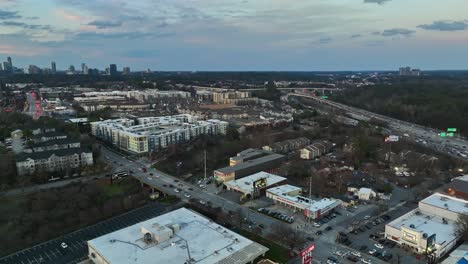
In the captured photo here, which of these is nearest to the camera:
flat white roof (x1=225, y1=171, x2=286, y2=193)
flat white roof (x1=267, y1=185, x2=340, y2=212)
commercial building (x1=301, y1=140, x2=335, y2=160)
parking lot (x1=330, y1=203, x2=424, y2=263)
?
parking lot (x1=330, y1=203, x2=424, y2=263)

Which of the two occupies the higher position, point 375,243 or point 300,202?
point 300,202

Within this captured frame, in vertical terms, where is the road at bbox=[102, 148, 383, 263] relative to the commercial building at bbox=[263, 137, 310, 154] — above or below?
below

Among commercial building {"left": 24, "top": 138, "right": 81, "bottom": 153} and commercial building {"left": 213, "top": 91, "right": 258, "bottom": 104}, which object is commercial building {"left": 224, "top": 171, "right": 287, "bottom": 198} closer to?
commercial building {"left": 24, "top": 138, "right": 81, "bottom": 153}

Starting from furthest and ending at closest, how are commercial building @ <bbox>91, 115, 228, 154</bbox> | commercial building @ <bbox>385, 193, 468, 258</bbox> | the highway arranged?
the highway → commercial building @ <bbox>91, 115, 228, 154</bbox> → commercial building @ <bbox>385, 193, 468, 258</bbox>

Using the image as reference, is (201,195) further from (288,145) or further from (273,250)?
(288,145)

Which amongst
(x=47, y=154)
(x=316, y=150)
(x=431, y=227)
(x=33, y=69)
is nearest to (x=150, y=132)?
(x=47, y=154)

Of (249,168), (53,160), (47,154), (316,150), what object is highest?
(47,154)

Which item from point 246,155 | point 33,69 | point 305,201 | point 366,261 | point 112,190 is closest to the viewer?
point 366,261

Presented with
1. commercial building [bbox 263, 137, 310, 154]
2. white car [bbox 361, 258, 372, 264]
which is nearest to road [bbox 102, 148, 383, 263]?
white car [bbox 361, 258, 372, 264]
